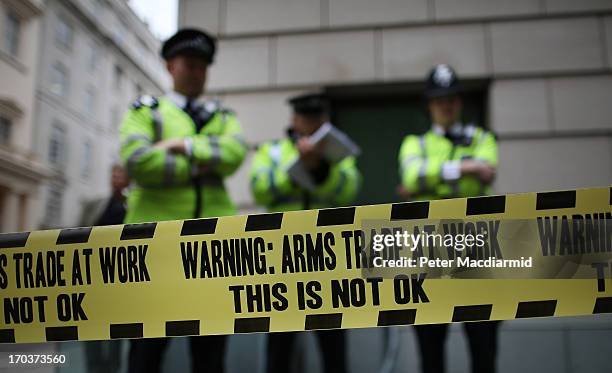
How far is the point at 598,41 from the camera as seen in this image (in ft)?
16.9

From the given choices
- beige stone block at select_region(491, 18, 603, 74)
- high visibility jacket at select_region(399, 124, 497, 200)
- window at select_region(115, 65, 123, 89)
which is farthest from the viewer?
beige stone block at select_region(491, 18, 603, 74)

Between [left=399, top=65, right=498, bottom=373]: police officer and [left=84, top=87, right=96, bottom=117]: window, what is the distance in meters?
2.11

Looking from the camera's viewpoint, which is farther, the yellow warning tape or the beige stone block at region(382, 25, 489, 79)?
the beige stone block at region(382, 25, 489, 79)

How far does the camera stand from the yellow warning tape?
2.04 metres

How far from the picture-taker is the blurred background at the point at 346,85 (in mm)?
3799

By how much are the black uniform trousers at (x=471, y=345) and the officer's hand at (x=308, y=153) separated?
1.02 metres

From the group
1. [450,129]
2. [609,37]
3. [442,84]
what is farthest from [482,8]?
[450,129]

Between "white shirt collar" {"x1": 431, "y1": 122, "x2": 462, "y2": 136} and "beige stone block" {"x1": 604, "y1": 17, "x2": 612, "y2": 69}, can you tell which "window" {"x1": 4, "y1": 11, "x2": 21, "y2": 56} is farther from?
"beige stone block" {"x1": 604, "y1": 17, "x2": 612, "y2": 69}

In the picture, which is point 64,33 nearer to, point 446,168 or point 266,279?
point 446,168

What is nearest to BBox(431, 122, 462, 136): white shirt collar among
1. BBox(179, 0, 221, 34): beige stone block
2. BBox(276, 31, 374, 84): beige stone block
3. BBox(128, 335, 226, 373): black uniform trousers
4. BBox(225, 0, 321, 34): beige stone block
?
BBox(128, 335, 226, 373): black uniform trousers

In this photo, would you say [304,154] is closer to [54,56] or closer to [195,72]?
[195,72]

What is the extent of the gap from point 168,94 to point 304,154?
0.78 meters

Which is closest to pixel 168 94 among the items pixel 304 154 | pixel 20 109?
pixel 304 154

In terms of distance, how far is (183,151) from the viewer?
2953mm
